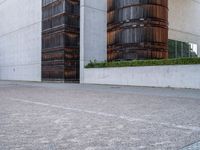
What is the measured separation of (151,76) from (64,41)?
9316mm

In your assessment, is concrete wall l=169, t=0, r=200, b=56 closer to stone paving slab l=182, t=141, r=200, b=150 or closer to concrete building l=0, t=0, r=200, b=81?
concrete building l=0, t=0, r=200, b=81

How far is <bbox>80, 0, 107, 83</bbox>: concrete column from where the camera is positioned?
22.7m

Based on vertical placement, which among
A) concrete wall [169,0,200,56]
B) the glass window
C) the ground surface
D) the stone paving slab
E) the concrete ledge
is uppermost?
concrete wall [169,0,200,56]

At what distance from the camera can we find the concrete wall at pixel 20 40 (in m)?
28.1

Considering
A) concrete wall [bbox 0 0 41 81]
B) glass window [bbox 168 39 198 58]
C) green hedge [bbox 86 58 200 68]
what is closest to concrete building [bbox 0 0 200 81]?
concrete wall [bbox 0 0 41 81]

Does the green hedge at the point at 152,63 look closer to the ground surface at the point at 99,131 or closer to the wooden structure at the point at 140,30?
the wooden structure at the point at 140,30

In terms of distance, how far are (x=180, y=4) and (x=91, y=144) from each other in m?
29.3

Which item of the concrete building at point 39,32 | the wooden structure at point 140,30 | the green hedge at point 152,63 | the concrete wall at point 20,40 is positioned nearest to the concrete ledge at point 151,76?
the green hedge at point 152,63

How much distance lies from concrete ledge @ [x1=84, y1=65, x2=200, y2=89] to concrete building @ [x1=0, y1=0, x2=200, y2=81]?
2.88 metres

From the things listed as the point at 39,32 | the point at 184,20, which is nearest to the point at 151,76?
the point at 39,32

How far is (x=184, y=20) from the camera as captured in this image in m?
30.5

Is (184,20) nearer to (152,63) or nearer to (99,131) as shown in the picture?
(152,63)

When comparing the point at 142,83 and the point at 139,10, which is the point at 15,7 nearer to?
the point at 139,10

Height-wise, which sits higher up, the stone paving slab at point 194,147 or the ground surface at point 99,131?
the stone paving slab at point 194,147
